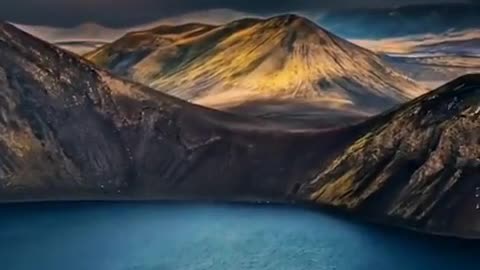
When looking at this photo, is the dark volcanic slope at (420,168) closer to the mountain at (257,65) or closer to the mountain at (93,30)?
the mountain at (257,65)

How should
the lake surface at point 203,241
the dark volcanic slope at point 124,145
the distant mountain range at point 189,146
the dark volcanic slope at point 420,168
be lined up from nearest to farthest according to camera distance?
1. the lake surface at point 203,241
2. the dark volcanic slope at point 420,168
3. the distant mountain range at point 189,146
4. the dark volcanic slope at point 124,145

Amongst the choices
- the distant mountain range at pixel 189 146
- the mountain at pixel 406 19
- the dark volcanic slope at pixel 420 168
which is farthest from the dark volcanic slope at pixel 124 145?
the mountain at pixel 406 19

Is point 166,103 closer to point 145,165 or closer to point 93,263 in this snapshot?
point 145,165

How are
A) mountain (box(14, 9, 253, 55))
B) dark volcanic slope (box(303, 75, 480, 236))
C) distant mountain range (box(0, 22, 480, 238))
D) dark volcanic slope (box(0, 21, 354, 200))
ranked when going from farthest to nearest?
mountain (box(14, 9, 253, 55))
dark volcanic slope (box(0, 21, 354, 200))
distant mountain range (box(0, 22, 480, 238))
dark volcanic slope (box(303, 75, 480, 236))

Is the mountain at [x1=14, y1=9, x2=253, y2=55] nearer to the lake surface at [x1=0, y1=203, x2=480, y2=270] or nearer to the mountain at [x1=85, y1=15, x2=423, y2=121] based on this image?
the mountain at [x1=85, y1=15, x2=423, y2=121]

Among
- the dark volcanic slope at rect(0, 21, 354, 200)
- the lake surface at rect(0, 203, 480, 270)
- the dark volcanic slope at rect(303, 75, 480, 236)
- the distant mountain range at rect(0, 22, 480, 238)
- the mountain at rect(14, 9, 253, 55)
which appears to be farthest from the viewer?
the mountain at rect(14, 9, 253, 55)

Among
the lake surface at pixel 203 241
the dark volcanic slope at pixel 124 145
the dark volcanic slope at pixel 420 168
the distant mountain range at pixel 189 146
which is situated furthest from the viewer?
the dark volcanic slope at pixel 124 145

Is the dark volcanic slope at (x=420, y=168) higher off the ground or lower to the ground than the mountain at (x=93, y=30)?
lower

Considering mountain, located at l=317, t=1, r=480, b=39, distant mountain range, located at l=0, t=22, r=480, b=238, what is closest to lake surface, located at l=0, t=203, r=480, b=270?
distant mountain range, located at l=0, t=22, r=480, b=238
